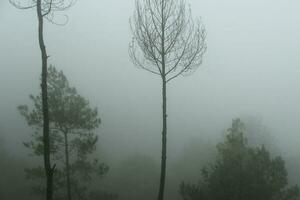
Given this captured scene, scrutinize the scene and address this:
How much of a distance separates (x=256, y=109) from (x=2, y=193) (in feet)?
375

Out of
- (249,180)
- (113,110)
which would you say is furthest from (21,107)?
(113,110)

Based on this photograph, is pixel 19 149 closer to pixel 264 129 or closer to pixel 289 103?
pixel 264 129

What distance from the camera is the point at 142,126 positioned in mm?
122438

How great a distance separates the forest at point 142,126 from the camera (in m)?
20.0

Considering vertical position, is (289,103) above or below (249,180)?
above

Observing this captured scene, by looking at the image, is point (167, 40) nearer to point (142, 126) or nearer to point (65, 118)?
point (65, 118)

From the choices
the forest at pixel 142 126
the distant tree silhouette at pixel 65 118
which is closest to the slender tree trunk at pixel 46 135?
the forest at pixel 142 126

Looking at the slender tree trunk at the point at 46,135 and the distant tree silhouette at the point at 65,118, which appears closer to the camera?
the slender tree trunk at the point at 46,135

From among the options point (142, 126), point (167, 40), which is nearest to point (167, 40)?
point (167, 40)

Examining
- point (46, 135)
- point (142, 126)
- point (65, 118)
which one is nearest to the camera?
point (46, 135)

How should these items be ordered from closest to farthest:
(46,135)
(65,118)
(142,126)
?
(46,135)
(65,118)
(142,126)

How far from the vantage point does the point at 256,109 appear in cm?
15588

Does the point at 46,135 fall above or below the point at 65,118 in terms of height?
below

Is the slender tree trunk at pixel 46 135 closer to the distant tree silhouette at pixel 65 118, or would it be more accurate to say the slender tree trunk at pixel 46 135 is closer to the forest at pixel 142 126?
the forest at pixel 142 126
